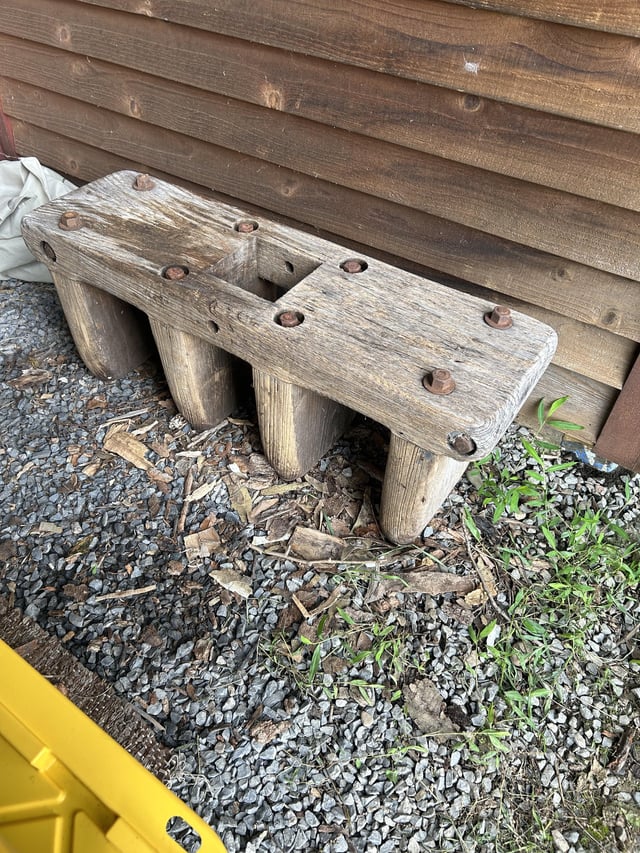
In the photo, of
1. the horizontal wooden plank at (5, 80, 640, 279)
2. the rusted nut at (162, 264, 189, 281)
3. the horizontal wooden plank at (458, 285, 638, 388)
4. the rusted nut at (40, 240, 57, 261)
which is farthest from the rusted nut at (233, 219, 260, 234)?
the horizontal wooden plank at (458, 285, 638, 388)

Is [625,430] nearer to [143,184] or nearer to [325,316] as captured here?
[325,316]

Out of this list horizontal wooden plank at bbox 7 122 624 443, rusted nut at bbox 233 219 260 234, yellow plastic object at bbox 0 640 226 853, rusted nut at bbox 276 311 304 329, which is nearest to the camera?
yellow plastic object at bbox 0 640 226 853

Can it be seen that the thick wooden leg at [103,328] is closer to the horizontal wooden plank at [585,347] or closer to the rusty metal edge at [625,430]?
the horizontal wooden plank at [585,347]

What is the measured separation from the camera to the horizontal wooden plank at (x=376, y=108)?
1.88 metres

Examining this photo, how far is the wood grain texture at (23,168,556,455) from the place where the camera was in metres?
1.69

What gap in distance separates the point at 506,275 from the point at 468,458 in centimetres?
85

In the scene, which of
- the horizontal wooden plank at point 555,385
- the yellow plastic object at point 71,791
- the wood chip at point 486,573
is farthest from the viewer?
the horizontal wooden plank at point 555,385

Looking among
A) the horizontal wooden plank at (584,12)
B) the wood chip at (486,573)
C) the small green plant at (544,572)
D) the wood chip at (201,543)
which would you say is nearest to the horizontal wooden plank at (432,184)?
the horizontal wooden plank at (584,12)

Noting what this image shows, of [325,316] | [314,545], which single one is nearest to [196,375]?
[325,316]

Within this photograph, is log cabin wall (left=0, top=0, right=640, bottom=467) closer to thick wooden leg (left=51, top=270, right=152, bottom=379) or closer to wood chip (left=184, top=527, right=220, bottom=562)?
thick wooden leg (left=51, top=270, right=152, bottom=379)

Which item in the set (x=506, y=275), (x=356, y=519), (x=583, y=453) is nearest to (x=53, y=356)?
(x=356, y=519)

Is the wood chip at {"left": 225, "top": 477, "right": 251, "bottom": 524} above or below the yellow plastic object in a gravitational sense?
below

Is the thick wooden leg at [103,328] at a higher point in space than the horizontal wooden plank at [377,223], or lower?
lower

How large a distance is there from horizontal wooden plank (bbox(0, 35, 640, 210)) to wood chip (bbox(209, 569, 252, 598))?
1447 millimetres
